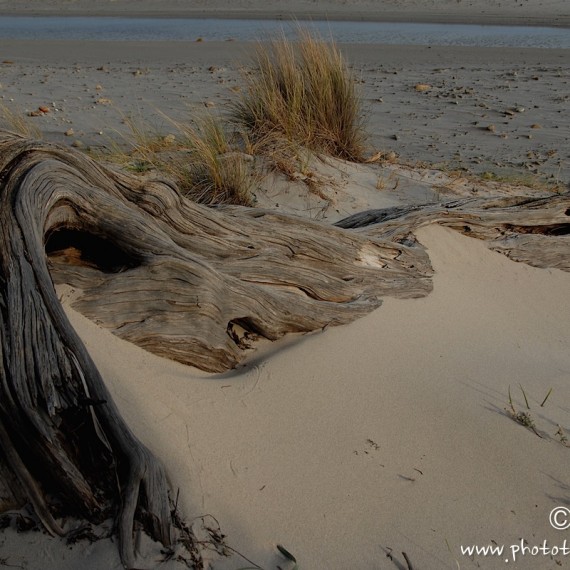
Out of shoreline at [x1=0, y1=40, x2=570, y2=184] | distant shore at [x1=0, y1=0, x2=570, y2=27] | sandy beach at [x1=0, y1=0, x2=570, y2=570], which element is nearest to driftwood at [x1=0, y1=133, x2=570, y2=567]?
sandy beach at [x1=0, y1=0, x2=570, y2=570]

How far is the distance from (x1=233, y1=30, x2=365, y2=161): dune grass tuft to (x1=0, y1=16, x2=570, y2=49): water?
431 inches

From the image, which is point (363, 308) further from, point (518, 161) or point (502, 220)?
point (518, 161)

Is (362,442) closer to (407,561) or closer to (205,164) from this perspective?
(407,561)

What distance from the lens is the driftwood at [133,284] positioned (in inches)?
86.9

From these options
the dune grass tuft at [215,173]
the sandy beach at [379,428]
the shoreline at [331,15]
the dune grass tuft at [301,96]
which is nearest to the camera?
the sandy beach at [379,428]

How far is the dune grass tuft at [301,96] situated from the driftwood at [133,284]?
5.60ft

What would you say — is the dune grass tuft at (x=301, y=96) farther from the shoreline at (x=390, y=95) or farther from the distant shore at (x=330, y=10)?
the distant shore at (x=330, y=10)

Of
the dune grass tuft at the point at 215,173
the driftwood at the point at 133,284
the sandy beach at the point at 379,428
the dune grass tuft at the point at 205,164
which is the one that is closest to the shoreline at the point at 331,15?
the dune grass tuft at the point at 205,164

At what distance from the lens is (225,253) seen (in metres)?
3.50

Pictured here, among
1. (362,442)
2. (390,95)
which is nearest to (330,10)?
(390,95)

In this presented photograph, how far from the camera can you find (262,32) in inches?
652

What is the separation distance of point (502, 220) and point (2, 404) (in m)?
3.44

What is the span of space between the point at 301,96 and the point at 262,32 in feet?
37.1

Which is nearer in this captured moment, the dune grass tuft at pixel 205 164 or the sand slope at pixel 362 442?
the sand slope at pixel 362 442
